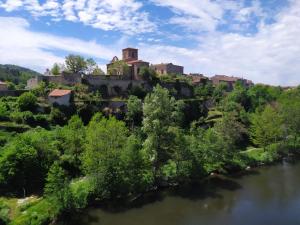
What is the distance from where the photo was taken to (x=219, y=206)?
33500 mm

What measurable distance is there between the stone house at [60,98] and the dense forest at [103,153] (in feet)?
3.64

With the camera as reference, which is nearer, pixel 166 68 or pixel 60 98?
pixel 60 98

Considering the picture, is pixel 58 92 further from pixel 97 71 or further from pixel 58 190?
pixel 58 190

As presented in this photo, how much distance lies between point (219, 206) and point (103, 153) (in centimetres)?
1223

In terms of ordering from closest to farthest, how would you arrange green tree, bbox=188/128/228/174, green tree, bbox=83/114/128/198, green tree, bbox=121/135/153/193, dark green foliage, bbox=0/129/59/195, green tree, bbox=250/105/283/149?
dark green foliage, bbox=0/129/59/195
green tree, bbox=83/114/128/198
green tree, bbox=121/135/153/193
green tree, bbox=188/128/228/174
green tree, bbox=250/105/283/149

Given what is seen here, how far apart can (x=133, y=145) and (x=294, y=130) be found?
1375 inches

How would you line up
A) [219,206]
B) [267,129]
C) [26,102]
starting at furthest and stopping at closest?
[267,129] → [26,102] → [219,206]

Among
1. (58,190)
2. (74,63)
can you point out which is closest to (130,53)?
(74,63)

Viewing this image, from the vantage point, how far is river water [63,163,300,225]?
2938 cm

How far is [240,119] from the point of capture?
2579 inches

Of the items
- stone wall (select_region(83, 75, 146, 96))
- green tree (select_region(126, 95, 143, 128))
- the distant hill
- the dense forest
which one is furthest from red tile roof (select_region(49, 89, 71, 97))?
the distant hill

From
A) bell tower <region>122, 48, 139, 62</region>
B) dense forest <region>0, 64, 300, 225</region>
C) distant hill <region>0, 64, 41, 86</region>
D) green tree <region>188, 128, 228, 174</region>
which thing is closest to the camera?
dense forest <region>0, 64, 300, 225</region>

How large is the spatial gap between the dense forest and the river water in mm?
1987

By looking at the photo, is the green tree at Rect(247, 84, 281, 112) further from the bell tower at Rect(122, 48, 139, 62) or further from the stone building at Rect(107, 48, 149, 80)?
the bell tower at Rect(122, 48, 139, 62)
